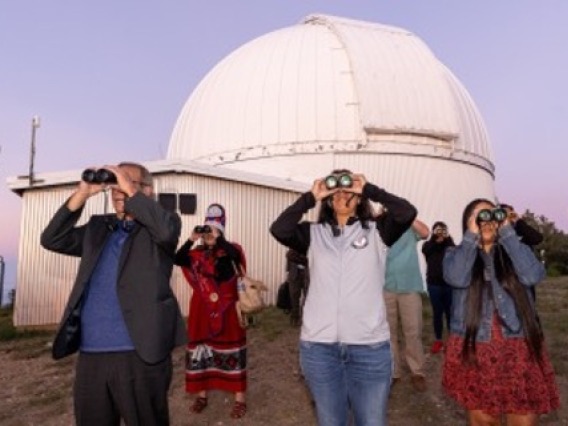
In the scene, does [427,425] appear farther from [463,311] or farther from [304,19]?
[304,19]

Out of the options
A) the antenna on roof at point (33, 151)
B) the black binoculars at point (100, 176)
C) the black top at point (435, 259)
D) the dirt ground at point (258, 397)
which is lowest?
the dirt ground at point (258, 397)

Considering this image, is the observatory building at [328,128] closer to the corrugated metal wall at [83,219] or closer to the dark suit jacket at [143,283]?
the corrugated metal wall at [83,219]

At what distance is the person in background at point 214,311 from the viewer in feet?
17.7

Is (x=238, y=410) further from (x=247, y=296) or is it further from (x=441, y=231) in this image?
(x=441, y=231)

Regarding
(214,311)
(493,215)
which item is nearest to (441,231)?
(214,311)

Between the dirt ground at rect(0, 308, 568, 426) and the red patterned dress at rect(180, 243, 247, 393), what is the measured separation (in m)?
0.43

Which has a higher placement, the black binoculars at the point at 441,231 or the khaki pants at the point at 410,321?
the black binoculars at the point at 441,231

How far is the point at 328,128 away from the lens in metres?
16.3

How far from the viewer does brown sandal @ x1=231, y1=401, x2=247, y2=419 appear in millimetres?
Answer: 5562

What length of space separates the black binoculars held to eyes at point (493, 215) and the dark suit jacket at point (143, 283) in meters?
1.70

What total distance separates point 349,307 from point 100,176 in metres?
1.41

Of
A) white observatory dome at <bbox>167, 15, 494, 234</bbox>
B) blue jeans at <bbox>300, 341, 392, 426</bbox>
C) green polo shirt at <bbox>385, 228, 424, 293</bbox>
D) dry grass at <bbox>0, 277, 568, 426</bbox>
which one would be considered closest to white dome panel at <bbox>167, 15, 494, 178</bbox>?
white observatory dome at <bbox>167, 15, 494, 234</bbox>

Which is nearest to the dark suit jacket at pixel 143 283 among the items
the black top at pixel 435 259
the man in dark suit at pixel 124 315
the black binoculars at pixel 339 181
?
the man in dark suit at pixel 124 315

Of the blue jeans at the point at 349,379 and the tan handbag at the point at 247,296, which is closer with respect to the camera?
the blue jeans at the point at 349,379
